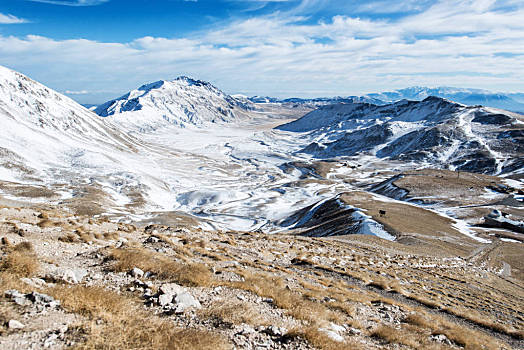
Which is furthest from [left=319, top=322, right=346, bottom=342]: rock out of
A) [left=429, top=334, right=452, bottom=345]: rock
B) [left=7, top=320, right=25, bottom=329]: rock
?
[left=7, top=320, right=25, bottom=329]: rock

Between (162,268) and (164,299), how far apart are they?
3144 millimetres

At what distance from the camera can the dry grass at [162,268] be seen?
35.6ft

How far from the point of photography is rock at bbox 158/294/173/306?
837 centimetres

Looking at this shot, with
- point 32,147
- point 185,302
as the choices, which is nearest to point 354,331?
point 185,302

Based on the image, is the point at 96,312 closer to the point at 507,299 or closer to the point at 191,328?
the point at 191,328

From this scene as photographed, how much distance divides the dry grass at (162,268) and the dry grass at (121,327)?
2.57m

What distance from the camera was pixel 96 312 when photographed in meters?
7.25

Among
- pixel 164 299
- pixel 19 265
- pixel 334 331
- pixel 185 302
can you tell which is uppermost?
pixel 19 265

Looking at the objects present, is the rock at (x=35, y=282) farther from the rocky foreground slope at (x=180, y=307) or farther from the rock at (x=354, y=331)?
the rock at (x=354, y=331)

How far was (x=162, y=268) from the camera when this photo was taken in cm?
1143

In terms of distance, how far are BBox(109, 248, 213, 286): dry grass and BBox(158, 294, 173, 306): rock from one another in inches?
79.0

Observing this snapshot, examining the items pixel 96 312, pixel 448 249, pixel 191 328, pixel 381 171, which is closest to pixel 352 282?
pixel 191 328

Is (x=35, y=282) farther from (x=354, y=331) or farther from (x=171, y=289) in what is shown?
(x=354, y=331)

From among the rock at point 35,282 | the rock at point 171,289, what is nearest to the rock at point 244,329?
the rock at point 171,289
